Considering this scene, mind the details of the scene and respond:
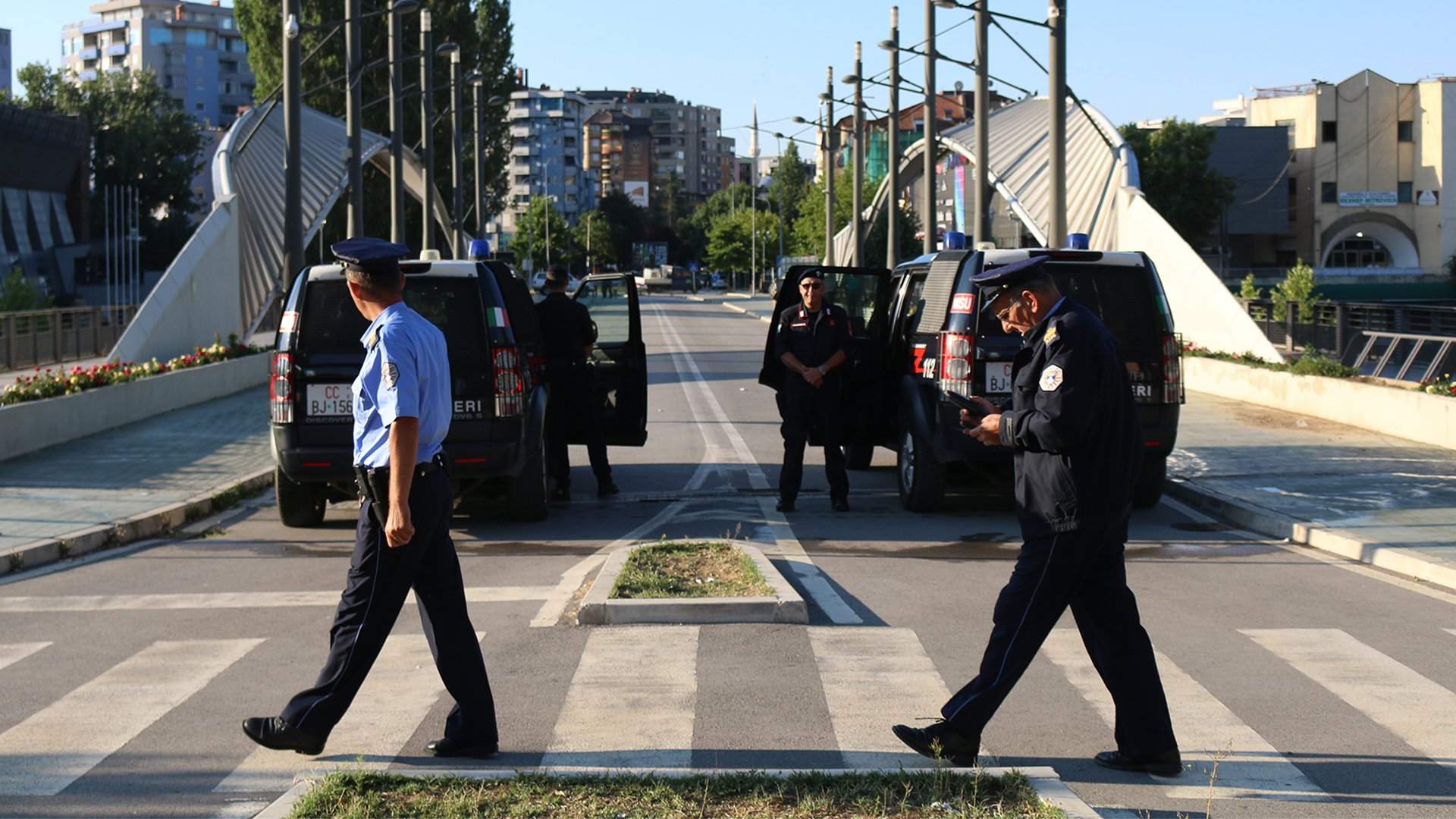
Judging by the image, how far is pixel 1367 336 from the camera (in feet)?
85.3

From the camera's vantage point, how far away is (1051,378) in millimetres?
5426

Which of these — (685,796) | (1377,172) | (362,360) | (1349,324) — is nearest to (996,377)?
(362,360)

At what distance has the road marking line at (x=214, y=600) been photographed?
8883mm

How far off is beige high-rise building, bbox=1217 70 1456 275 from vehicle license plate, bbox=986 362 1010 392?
100 metres

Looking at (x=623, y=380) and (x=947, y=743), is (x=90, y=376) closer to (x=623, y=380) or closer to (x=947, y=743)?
(x=623, y=380)

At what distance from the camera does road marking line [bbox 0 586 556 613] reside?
8.88 m

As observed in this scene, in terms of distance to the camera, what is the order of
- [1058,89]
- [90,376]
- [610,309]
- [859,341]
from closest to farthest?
1. [859,341]
2. [610,309]
3. [90,376]
4. [1058,89]

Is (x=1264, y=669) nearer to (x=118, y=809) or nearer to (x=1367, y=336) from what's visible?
(x=118, y=809)

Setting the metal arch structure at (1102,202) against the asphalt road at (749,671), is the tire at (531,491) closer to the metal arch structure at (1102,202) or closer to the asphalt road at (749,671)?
the asphalt road at (749,671)

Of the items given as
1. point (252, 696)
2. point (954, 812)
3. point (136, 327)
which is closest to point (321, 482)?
point (252, 696)

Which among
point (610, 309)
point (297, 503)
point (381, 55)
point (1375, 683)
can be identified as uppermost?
point (381, 55)

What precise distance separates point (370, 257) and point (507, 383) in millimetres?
5797

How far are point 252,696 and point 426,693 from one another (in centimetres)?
73

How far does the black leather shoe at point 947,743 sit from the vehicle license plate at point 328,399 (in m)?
6.64
